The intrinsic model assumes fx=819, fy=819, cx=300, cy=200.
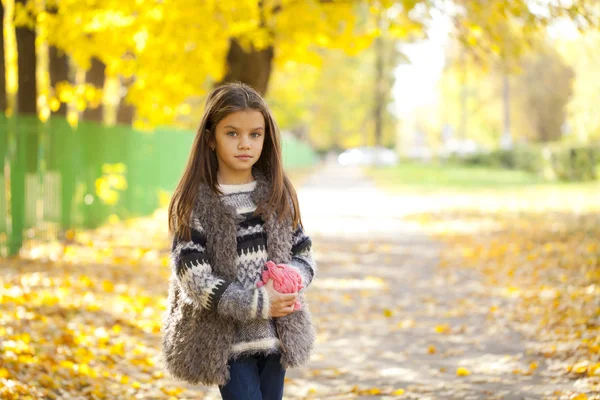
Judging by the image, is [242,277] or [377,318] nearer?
[242,277]

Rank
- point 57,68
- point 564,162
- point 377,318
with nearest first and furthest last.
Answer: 1. point 377,318
2. point 57,68
3. point 564,162

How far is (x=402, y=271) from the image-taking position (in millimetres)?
11422

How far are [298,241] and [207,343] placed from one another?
1.79 feet

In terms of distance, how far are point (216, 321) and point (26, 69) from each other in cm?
1067

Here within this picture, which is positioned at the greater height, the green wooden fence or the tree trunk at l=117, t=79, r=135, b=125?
the tree trunk at l=117, t=79, r=135, b=125

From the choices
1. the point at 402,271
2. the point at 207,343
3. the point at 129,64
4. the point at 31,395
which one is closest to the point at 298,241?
the point at 207,343

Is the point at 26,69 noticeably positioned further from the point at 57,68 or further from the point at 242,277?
the point at 242,277

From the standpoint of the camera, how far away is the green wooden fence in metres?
11.9

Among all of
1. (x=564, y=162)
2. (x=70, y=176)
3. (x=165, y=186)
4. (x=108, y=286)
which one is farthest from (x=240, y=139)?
(x=564, y=162)

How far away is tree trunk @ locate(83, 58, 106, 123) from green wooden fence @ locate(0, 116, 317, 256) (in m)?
1.21

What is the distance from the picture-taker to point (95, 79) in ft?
61.3

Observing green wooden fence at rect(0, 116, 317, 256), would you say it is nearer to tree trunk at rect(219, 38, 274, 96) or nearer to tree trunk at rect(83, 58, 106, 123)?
tree trunk at rect(83, 58, 106, 123)

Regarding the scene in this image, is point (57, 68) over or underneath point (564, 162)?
over

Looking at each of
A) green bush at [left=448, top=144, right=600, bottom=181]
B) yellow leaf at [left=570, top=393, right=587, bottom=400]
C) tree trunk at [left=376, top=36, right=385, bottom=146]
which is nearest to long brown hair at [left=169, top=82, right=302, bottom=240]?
yellow leaf at [left=570, top=393, right=587, bottom=400]
